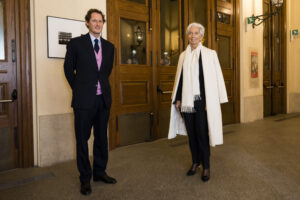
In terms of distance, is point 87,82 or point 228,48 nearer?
point 87,82

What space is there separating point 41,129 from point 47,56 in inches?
35.7

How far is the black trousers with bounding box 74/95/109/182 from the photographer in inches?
98.9

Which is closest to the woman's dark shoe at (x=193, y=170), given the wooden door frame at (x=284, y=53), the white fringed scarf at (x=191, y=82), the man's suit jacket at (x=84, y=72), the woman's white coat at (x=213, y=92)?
the woman's white coat at (x=213, y=92)

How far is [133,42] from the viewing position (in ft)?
14.4

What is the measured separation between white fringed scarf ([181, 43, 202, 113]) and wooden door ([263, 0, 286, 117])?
17.2ft

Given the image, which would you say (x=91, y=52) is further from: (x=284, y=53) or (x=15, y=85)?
(x=284, y=53)

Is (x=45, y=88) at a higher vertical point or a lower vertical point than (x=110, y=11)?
lower

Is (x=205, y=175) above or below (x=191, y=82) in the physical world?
below

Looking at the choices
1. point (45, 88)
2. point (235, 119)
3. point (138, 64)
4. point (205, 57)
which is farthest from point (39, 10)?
point (235, 119)

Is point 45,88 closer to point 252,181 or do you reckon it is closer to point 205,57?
point 205,57

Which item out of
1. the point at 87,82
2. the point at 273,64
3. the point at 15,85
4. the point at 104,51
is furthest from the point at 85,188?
the point at 273,64

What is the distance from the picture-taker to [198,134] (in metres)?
2.79

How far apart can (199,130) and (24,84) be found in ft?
7.00

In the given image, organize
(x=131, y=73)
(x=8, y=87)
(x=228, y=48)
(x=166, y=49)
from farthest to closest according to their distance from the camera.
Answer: (x=228, y=48) → (x=166, y=49) → (x=131, y=73) → (x=8, y=87)
